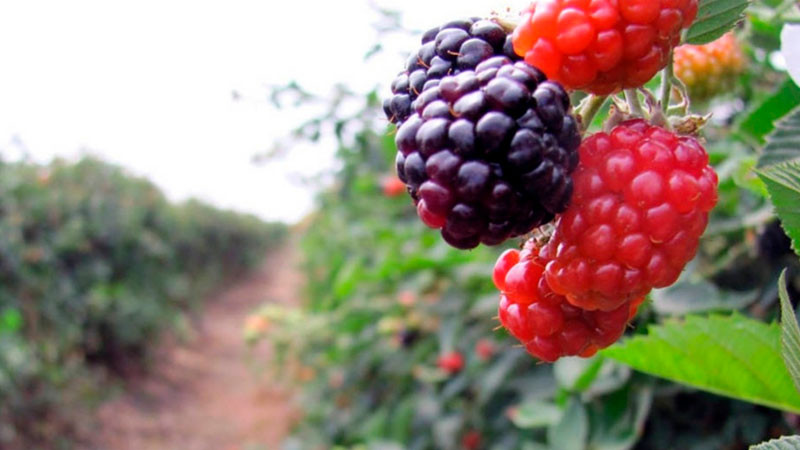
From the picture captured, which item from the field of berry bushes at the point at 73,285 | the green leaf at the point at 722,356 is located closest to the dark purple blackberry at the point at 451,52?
the green leaf at the point at 722,356

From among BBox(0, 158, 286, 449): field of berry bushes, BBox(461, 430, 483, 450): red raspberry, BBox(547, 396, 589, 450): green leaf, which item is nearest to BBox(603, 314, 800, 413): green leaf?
BBox(547, 396, 589, 450): green leaf

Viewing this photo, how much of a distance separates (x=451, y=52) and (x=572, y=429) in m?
0.77

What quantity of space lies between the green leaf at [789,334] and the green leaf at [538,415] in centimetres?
68

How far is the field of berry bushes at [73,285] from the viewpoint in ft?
12.4

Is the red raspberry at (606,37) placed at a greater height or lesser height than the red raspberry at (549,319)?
greater

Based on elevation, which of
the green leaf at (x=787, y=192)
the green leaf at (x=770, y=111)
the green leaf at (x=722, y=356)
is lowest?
the green leaf at (x=722, y=356)

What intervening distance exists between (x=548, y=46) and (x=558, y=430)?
795mm

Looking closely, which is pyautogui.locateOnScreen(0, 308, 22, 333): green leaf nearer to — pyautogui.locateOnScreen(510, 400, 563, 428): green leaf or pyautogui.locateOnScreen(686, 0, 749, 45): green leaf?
pyautogui.locateOnScreen(510, 400, 563, 428): green leaf

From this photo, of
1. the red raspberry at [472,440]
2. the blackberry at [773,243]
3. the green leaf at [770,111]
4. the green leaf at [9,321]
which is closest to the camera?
the green leaf at [770,111]

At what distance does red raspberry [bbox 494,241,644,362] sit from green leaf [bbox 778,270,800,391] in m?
0.10

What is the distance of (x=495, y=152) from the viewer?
1.53ft

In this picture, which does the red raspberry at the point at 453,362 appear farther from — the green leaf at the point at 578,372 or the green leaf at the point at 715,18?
the green leaf at the point at 715,18

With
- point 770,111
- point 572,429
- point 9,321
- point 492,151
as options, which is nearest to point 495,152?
point 492,151

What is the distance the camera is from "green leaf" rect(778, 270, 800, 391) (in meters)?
0.42
